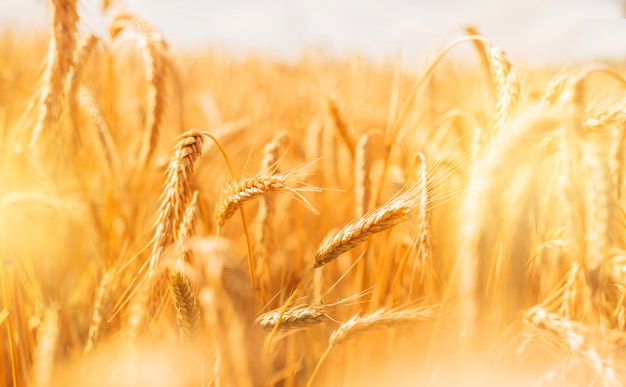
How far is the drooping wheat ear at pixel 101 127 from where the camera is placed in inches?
67.1

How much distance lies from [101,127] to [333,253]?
3.62 feet

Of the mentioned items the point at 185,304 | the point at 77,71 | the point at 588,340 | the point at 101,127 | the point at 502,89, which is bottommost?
the point at 588,340

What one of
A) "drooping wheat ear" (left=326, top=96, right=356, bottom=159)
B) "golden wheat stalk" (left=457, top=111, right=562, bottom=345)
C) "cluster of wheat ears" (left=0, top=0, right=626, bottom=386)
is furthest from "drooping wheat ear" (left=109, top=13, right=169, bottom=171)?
"golden wheat stalk" (left=457, top=111, right=562, bottom=345)

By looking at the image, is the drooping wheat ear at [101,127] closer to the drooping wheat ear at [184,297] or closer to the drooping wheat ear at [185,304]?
the drooping wheat ear at [184,297]

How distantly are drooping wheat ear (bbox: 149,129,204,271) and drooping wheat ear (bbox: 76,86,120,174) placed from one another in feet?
2.88

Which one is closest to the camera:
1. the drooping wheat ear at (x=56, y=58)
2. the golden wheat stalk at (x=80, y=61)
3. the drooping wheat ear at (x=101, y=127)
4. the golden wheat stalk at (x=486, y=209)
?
the golden wheat stalk at (x=486, y=209)

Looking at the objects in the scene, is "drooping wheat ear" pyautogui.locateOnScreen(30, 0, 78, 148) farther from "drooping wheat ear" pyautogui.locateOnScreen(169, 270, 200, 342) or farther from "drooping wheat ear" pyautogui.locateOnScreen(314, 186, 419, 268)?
"drooping wheat ear" pyautogui.locateOnScreen(314, 186, 419, 268)

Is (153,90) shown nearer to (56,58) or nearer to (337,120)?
(56,58)

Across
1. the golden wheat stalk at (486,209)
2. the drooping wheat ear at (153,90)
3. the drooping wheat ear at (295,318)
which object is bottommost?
the drooping wheat ear at (295,318)

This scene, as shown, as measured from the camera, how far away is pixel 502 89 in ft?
3.73

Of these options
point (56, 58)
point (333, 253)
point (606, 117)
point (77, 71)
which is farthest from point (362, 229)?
point (77, 71)

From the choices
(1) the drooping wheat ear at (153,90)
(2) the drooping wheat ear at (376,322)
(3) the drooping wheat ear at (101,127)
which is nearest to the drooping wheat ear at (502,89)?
(2) the drooping wheat ear at (376,322)

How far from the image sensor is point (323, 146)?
2754mm

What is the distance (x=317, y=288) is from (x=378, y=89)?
5.41 metres
